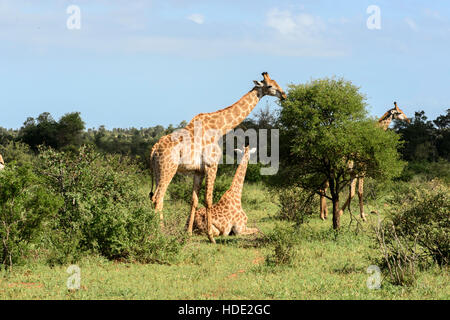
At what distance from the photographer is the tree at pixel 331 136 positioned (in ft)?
41.4

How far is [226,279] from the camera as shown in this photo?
8.72m

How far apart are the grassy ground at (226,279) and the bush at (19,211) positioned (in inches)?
A: 13.3

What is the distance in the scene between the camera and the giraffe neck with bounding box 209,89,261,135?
13.0 metres

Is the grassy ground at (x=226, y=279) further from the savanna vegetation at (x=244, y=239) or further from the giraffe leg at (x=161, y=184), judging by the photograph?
the giraffe leg at (x=161, y=184)

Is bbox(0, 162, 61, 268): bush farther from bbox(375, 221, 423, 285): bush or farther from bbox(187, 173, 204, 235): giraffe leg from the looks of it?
bbox(375, 221, 423, 285): bush

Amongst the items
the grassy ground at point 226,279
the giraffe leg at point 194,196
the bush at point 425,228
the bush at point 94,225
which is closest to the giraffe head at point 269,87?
the giraffe leg at point 194,196

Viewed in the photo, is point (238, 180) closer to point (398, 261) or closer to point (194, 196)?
point (194, 196)

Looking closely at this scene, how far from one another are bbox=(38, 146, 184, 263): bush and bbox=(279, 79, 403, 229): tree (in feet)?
12.6

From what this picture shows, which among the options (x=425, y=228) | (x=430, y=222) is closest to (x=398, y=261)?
(x=425, y=228)

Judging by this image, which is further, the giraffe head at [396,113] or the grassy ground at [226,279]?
the giraffe head at [396,113]

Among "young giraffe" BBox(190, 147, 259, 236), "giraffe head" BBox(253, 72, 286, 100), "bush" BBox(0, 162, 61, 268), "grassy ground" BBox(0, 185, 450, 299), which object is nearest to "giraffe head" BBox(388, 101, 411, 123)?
"giraffe head" BBox(253, 72, 286, 100)
